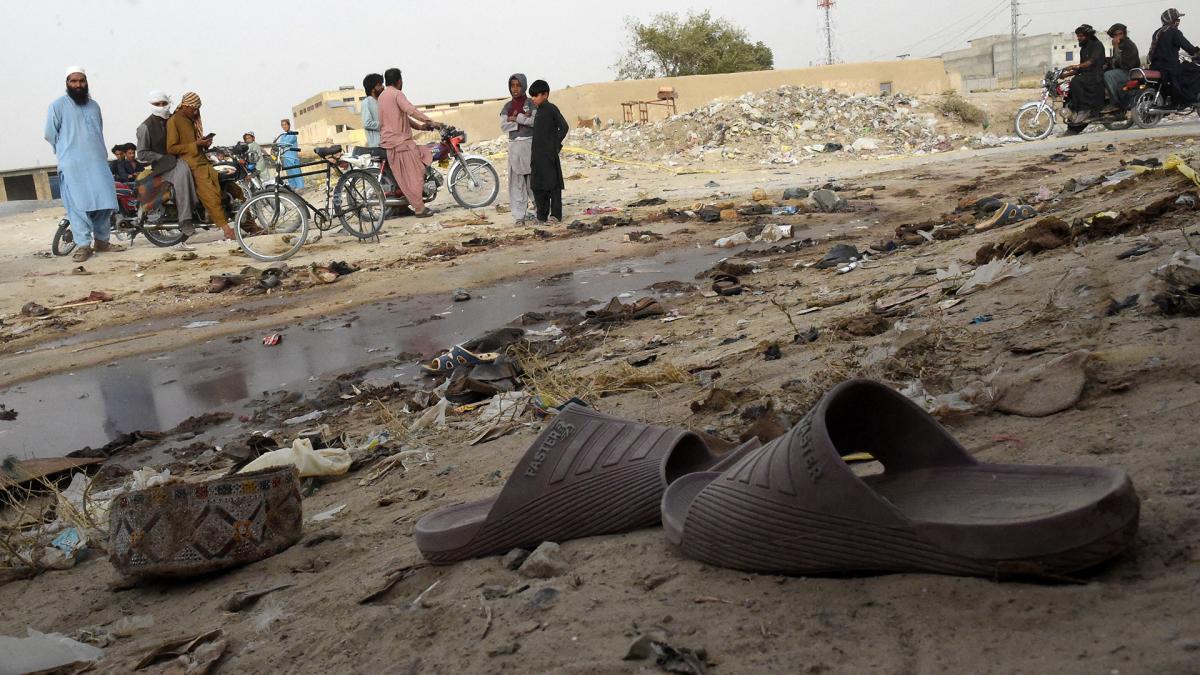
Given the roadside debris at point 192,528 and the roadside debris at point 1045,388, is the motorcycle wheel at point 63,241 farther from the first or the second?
the roadside debris at point 1045,388

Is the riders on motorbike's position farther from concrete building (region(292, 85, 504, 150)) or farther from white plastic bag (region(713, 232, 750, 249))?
concrete building (region(292, 85, 504, 150))

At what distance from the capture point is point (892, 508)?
5.54 feet

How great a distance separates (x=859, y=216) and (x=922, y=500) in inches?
338

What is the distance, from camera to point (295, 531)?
2.96 meters

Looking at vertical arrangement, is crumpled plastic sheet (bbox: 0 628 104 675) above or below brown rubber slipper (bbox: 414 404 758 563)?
below

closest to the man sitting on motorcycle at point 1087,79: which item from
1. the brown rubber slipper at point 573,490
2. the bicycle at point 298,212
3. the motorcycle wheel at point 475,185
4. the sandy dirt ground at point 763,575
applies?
the motorcycle wheel at point 475,185

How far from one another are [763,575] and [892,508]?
11.4 inches

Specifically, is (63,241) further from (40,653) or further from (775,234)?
(40,653)

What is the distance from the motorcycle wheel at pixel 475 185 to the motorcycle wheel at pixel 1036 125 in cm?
969

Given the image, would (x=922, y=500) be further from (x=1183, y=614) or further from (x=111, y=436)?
(x=111, y=436)

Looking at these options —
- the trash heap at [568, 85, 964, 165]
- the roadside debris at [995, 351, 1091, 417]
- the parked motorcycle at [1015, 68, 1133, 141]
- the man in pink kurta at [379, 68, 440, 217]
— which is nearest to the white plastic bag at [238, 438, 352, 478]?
the roadside debris at [995, 351, 1091, 417]

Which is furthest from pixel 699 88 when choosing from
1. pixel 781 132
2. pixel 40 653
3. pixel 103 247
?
pixel 40 653

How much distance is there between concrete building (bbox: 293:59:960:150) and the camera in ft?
95.0

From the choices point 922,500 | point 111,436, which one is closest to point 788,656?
point 922,500
